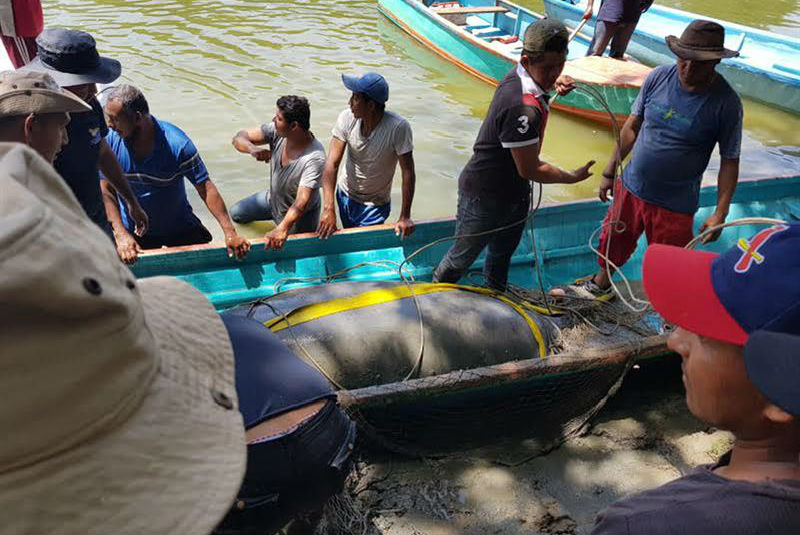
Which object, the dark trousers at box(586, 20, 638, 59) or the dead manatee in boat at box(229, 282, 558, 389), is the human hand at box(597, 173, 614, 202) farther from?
the dark trousers at box(586, 20, 638, 59)

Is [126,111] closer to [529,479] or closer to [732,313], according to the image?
[529,479]

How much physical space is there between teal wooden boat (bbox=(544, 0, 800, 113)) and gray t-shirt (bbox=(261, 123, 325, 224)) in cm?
879

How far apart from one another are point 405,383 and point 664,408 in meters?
1.88

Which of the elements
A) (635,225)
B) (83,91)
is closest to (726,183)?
(635,225)

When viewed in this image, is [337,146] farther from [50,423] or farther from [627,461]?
[50,423]

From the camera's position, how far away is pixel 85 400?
0.98 m

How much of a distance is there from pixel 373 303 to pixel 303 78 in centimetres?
879

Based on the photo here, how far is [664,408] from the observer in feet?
13.6

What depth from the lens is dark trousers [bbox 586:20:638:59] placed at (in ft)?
32.4

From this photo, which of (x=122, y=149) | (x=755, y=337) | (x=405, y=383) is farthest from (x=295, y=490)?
(x=122, y=149)

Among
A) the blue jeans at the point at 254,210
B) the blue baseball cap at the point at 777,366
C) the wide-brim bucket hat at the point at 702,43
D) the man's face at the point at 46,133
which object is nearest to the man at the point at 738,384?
the blue baseball cap at the point at 777,366

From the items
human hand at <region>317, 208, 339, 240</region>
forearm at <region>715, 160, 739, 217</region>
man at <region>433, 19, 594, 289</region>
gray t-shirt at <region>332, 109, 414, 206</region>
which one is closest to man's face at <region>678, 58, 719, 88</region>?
forearm at <region>715, 160, 739, 217</region>

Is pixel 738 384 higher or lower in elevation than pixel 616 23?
higher

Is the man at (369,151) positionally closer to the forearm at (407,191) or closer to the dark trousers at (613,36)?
the forearm at (407,191)
